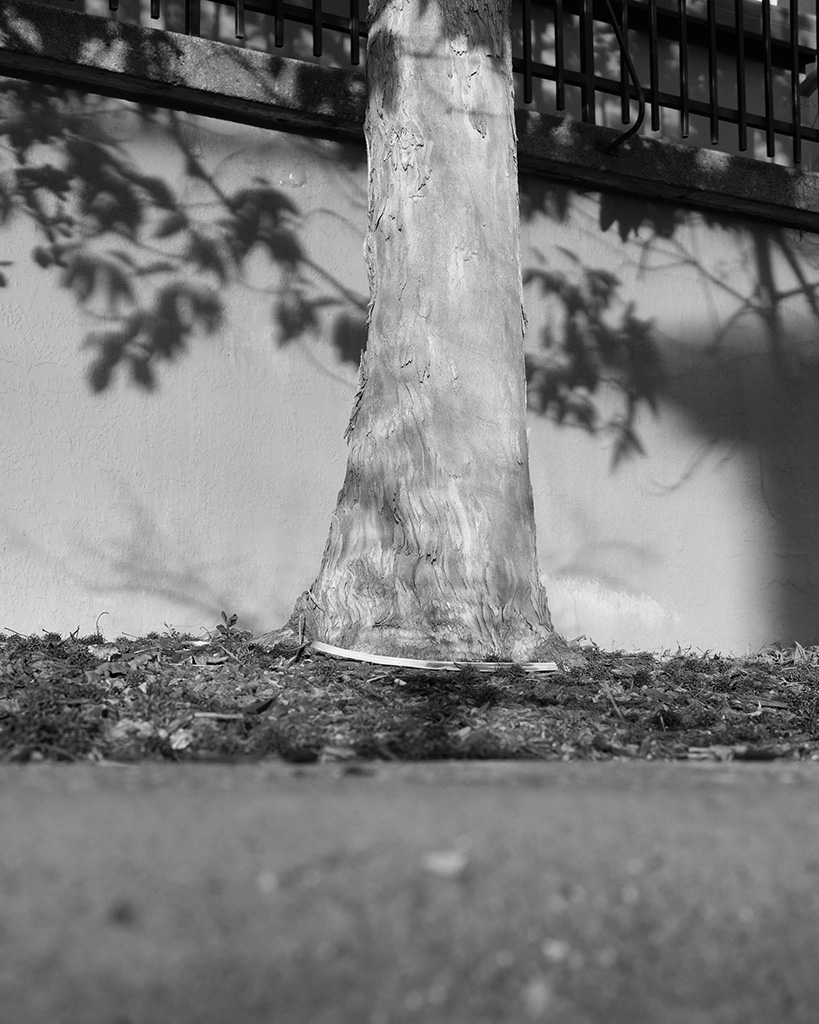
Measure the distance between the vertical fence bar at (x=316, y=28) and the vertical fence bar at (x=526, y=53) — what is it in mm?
969

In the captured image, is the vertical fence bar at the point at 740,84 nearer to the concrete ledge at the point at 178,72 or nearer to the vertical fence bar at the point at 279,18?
the concrete ledge at the point at 178,72

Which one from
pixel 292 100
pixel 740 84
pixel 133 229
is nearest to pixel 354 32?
pixel 292 100

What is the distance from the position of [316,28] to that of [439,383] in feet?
7.38

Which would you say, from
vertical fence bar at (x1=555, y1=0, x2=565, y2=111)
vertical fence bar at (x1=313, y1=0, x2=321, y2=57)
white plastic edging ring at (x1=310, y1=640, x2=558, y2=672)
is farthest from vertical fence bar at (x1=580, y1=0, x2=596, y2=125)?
white plastic edging ring at (x1=310, y1=640, x2=558, y2=672)

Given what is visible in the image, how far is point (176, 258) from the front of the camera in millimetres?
4684

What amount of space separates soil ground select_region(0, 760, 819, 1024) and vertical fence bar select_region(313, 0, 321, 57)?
429 centimetres

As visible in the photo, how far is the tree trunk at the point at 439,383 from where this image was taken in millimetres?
3568

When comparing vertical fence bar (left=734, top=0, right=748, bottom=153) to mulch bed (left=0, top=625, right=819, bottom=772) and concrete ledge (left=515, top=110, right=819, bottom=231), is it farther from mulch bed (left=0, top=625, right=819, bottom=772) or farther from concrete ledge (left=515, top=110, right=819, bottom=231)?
A: mulch bed (left=0, top=625, right=819, bottom=772)

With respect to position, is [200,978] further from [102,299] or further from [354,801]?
[102,299]

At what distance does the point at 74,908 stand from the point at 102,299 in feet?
12.4

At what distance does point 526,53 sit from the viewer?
5344 mm

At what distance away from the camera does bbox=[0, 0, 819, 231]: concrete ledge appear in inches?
173

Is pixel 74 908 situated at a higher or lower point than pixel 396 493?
lower

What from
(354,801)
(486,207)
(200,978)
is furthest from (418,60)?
(200,978)
